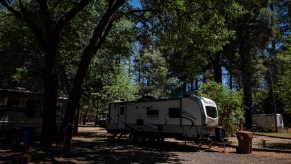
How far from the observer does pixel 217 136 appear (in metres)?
17.9

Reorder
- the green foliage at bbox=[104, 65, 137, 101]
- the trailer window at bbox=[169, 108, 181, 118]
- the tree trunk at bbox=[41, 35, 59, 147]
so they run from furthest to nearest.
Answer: the green foliage at bbox=[104, 65, 137, 101]
the trailer window at bbox=[169, 108, 181, 118]
the tree trunk at bbox=[41, 35, 59, 147]

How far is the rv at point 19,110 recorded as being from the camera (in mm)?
16500

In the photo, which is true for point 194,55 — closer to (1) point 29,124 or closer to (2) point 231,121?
(2) point 231,121

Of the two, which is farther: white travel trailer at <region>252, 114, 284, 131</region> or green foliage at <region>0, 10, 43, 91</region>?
white travel trailer at <region>252, 114, 284, 131</region>

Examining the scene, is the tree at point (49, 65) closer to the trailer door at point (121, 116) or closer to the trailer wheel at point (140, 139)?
the trailer wheel at point (140, 139)

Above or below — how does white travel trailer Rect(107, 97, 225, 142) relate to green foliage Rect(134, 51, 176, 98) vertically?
below

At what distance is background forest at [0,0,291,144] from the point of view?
14633 mm

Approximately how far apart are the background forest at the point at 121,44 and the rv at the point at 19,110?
2.80 metres

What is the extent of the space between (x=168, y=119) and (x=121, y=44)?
8.94 meters

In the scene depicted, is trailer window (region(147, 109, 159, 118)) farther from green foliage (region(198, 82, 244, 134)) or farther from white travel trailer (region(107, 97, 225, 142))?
green foliage (region(198, 82, 244, 134))

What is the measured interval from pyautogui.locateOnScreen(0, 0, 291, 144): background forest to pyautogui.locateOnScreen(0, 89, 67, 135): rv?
2.80m

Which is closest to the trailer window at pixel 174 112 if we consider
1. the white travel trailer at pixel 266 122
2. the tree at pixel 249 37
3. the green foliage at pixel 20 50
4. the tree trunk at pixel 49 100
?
the tree trunk at pixel 49 100

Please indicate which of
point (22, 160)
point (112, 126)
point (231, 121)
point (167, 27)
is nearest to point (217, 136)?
point (231, 121)

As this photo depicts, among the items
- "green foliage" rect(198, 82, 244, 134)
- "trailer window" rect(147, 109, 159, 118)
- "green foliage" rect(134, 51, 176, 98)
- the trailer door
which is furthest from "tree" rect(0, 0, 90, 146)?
"green foliage" rect(134, 51, 176, 98)
